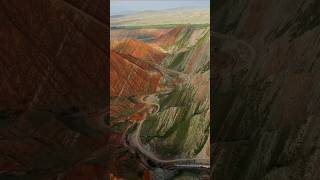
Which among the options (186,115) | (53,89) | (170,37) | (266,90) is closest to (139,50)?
(170,37)

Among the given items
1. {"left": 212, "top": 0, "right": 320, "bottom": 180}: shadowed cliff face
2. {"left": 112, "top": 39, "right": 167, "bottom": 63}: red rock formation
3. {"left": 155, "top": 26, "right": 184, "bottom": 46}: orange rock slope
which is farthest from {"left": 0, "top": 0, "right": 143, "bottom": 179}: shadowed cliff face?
{"left": 155, "top": 26, "right": 184, "bottom": 46}: orange rock slope

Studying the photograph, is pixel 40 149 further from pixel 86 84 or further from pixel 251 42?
pixel 251 42

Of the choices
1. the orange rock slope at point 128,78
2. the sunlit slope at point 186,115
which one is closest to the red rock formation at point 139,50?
the orange rock slope at point 128,78

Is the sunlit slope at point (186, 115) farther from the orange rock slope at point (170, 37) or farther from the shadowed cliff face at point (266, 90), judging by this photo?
the shadowed cliff face at point (266, 90)

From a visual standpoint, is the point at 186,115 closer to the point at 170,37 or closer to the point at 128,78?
the point at 128,78

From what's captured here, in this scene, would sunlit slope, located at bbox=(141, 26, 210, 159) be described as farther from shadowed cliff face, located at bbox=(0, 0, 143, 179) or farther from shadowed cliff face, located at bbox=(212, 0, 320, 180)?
shadowed cliff face, located at bbox=(212, 0, 320, 180)

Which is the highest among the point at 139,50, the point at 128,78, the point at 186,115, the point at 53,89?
the point at 139,50

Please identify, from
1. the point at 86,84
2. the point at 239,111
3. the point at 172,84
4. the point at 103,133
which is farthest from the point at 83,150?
the point at 172,84
